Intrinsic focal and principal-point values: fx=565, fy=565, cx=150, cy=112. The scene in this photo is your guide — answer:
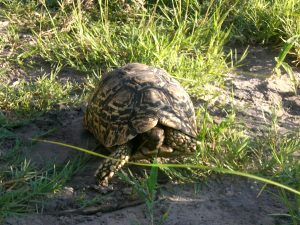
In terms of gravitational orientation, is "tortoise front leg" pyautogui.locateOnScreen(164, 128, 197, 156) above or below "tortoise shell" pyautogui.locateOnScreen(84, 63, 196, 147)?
below

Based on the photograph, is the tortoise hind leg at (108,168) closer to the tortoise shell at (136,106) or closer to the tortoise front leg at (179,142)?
the tortoise shell at (136,106)

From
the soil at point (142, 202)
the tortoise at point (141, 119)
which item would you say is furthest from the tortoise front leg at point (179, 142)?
the soil at point (142, 202)

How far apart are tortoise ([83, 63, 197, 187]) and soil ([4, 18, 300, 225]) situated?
16 cm

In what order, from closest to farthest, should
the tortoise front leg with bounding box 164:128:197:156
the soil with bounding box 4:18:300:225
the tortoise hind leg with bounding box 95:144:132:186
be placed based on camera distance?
the soil with bounding box 4:18:300:225
the tortoise hind leg with bounding box 95:144:132:186
the tortoise front leg with bounding box 164:128:197:156

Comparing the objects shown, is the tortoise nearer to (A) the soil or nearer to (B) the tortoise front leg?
(B) the tortoise front leg

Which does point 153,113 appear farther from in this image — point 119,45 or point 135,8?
point 135,8

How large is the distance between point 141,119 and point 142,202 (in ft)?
1.75

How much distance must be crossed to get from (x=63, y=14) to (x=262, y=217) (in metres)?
2.87

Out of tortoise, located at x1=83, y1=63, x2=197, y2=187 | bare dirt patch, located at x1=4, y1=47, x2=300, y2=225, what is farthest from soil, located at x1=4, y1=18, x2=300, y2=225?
tortoise, located at x1=83, y1=63, x2=197, y2=187

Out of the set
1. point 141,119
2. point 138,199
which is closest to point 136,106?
point 141,119

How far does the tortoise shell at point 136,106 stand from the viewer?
3615mm

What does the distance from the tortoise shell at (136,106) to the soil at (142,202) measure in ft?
→ 0.83

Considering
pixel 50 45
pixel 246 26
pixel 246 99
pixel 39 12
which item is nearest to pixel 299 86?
pixel 246 99

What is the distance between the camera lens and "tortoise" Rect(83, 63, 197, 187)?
3600 mm
